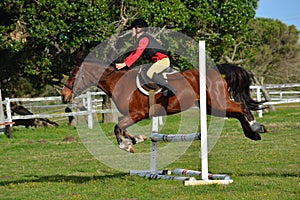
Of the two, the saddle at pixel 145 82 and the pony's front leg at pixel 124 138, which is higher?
the saddle at pixel 145 82

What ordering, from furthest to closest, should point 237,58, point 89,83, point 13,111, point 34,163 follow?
point 237,58 → point 13,111 → point 34,163 → point 89,83

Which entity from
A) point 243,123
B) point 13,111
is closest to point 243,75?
point 243,123

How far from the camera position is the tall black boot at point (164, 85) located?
9266mm

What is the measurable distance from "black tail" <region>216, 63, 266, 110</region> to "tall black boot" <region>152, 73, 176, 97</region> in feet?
3.69

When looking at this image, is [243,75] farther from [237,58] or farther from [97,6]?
[237,58]

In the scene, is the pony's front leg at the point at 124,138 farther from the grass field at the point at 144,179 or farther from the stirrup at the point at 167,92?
the stirrup at the point at 167,92

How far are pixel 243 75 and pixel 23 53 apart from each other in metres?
14.4

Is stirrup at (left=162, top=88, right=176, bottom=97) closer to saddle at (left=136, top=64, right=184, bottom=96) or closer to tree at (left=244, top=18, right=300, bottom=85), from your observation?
saddle at (left=136, top=64, right=184, bottom=96)

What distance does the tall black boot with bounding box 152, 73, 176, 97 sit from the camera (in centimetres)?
927

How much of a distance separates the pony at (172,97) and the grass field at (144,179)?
0.86 metres

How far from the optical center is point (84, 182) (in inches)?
357

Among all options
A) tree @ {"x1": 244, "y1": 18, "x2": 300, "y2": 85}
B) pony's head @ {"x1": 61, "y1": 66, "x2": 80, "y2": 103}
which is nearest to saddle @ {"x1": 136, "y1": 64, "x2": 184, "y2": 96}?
pony's head @ {"x1": 61, "y1": 66, "x2": 80, "y2": 103}

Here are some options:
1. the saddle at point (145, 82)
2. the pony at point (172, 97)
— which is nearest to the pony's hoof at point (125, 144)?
the pony at point (172, 97)

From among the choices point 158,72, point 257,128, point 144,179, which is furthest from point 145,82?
point 257,128
